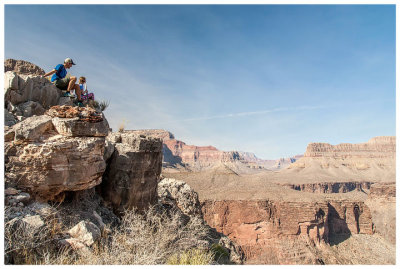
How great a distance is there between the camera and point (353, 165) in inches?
4572

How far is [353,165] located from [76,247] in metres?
138

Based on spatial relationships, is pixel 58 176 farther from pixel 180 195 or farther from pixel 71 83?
pixel 180 195

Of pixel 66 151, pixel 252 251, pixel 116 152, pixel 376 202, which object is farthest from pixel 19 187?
pixel 376 202

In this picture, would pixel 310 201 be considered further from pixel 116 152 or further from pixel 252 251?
pixel 116 152

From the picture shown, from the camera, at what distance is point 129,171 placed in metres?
7.01

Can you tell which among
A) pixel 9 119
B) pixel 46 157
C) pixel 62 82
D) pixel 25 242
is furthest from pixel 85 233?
pixel 62 82

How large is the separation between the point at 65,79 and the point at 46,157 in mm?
2989

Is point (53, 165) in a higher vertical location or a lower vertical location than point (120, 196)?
higher

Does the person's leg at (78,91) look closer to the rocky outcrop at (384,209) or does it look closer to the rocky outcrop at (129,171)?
the rocky outcrop at (129,171)

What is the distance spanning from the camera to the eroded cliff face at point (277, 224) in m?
30.6

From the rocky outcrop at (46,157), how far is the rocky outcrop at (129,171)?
63.6 inches

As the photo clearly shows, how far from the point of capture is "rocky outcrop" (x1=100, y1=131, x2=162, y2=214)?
6.96 metres

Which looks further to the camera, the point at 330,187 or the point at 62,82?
the point at 330,187

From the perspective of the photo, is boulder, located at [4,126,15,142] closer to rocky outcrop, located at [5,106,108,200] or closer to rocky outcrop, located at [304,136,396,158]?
rocky outcrop, located at [5,106,108,200]
